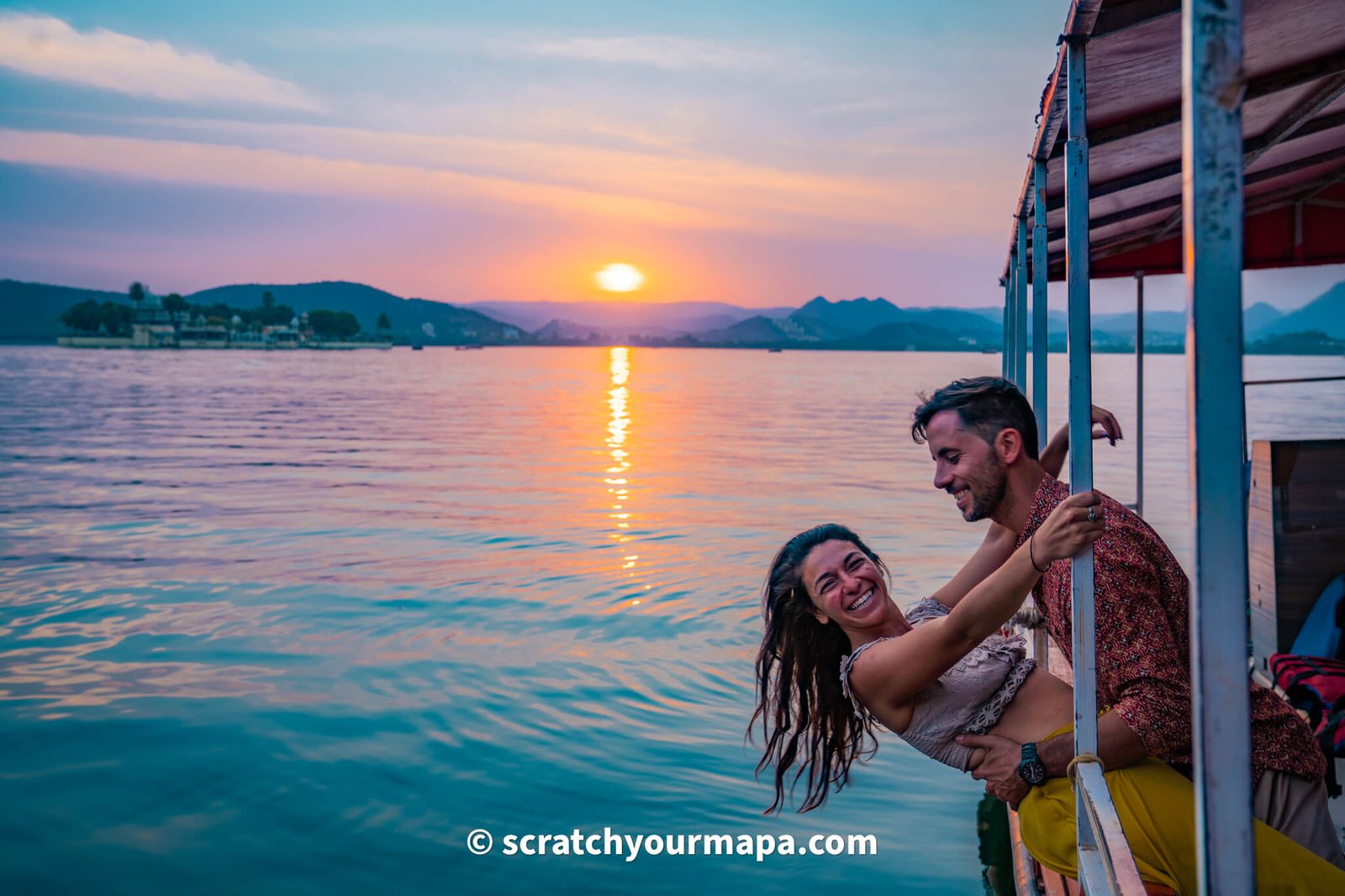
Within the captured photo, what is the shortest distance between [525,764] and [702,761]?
1.27 metres

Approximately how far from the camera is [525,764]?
814 cm

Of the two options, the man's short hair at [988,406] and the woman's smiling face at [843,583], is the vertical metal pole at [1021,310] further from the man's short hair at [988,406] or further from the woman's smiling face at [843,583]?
the woman's smiling face at [843,583]

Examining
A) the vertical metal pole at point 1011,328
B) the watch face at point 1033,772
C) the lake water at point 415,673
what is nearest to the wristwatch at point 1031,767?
the watch face at point 1033,772

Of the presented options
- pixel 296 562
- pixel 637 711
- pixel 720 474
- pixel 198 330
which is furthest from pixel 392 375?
pixel 198 330

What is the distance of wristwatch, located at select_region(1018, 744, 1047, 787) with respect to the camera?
2900 millimetres

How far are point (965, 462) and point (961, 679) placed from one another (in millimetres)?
575

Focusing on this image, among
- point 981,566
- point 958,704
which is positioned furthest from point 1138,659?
point 981,566

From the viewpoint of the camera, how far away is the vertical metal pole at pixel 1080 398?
2617 millimetres

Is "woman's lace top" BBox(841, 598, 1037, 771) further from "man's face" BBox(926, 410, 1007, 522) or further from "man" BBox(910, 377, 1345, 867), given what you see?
"man's face" BBox(926, 410, 1007, 522)

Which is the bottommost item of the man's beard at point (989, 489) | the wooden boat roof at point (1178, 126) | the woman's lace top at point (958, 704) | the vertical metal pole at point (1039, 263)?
the woman's lace top at point (958, 704)

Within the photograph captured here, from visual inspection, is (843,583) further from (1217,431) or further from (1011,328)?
(1011,328)

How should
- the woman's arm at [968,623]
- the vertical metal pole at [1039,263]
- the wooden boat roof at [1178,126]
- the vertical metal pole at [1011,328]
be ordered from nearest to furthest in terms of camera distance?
the woman's arm at [968,623] < the wooden boat roof at [1178,126] < the vertical metal pole at [1039,263] < the vertical metal pole at [1011,328]

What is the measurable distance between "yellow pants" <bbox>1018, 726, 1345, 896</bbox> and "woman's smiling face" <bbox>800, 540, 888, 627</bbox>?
0.69m

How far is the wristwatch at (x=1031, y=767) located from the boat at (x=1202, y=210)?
0.21m
